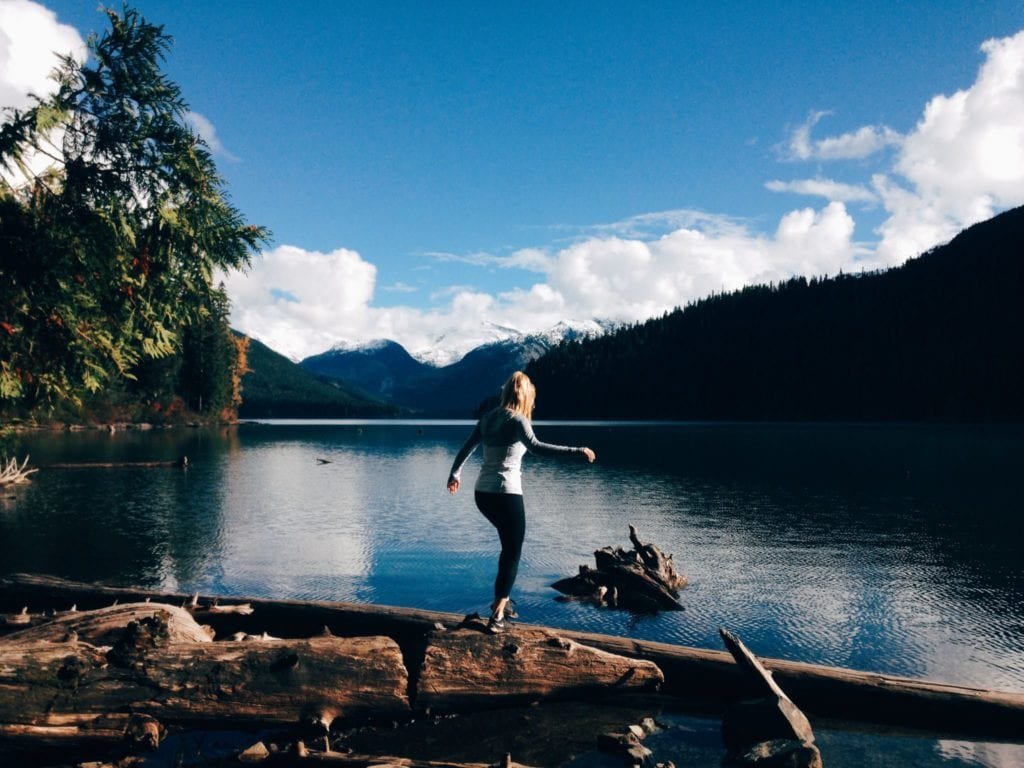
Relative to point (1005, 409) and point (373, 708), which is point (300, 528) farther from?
point (1005, 409)

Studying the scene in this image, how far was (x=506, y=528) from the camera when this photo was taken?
9.78 m

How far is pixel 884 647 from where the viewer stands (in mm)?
15172

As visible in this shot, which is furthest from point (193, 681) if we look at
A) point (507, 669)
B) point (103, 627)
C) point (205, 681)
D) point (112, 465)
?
point (112, 465)

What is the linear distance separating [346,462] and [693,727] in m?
64.0

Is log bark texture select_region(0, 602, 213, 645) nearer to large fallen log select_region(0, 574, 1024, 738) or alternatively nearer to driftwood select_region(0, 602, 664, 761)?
driftwood select_region(0, 602, 664, 761)

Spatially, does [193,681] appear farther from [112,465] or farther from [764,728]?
[112,465]

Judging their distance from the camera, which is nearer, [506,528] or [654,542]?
[506,528]

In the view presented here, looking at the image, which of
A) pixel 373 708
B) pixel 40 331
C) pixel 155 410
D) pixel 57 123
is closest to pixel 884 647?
pixel 373 708

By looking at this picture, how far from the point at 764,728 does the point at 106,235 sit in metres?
19.3

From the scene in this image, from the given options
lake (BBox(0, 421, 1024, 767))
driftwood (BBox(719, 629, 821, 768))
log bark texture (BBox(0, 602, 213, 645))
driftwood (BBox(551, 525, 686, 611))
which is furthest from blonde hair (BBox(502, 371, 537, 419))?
driftwood (BBox(551, 525, 686, 611))

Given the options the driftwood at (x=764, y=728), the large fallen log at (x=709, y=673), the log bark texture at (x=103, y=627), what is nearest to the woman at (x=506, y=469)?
the large fallen log at (x=709, y=673)

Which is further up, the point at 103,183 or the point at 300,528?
the point at 103,183

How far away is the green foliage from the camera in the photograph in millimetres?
17766

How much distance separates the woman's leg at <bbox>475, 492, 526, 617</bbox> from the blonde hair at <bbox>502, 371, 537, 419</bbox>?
1.27 meters
